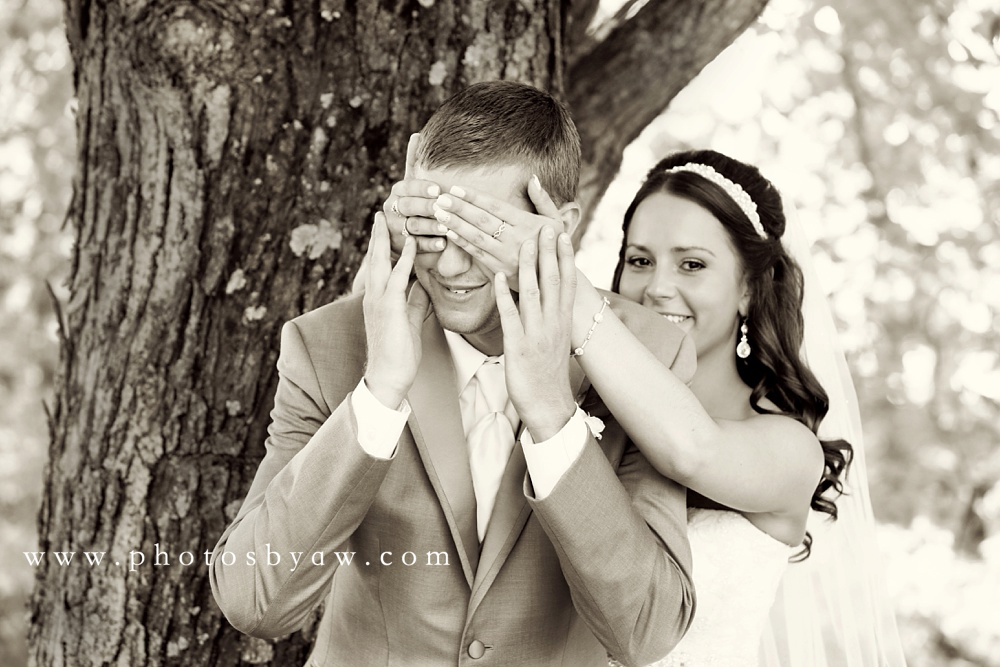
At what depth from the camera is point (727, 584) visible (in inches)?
120

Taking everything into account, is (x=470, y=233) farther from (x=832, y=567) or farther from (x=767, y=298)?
(x=832, y=567)

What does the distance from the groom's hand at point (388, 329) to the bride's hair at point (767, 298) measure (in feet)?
4.84

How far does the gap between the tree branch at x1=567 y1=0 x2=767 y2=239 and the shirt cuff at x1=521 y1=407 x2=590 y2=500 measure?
1.87m

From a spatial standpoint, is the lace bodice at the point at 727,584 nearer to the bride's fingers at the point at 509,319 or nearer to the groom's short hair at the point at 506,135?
the groom's short hair at the point at 506,135

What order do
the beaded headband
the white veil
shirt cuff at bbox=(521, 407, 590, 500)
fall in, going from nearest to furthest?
shirt cuff at bbox=(521, 407, 590, 500) < the beaded headband < the white veil

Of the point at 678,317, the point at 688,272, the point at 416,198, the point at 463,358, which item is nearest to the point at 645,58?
the point at 688,272

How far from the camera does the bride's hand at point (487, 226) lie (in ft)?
7.05

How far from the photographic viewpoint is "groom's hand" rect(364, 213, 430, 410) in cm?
212

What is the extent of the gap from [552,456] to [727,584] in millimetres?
1243

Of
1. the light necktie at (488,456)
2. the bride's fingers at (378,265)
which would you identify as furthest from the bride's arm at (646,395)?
the light necktie at (488,456)

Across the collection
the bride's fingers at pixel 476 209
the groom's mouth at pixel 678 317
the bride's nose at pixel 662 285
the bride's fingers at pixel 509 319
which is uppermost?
the bride's fingers at pixel 476 209

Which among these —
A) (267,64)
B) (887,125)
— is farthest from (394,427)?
(887,125)

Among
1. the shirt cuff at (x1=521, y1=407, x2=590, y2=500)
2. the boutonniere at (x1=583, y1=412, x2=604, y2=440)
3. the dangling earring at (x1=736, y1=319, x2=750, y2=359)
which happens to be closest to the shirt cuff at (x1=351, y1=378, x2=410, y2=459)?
the shirt cuff at (x1=521, y1=407, x2=590, y2=500)

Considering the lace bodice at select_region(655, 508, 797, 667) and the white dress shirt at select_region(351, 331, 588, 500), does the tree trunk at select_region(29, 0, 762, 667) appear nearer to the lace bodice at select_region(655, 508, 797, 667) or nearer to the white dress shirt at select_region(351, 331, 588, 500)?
the white dress shirt at select_region(351, 331, 588, 500)
